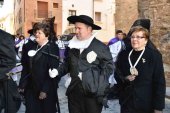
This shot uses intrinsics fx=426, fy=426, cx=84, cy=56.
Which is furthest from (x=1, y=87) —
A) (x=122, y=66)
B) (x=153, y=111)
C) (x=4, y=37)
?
(x=153, y=111)

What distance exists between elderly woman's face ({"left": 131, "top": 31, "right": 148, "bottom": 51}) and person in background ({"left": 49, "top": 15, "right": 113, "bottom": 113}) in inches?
14.4

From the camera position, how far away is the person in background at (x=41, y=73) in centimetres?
570

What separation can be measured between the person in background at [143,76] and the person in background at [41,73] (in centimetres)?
132

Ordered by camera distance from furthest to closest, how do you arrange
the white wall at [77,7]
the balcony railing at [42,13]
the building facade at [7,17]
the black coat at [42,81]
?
the building facade at [7,17] → the balcony railing at [42,13] → the white wall at [77,7] → the black coat at [42,81]

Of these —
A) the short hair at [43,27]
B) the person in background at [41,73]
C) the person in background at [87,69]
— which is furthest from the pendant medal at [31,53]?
the person in background at [87,69]

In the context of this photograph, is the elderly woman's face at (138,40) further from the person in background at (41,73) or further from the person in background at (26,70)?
the person in background at (26,70)

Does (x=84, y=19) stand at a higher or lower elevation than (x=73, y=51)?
higher

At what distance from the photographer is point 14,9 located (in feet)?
175

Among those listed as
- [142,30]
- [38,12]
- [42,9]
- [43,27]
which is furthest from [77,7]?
[142,30]

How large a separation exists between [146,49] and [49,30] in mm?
1618

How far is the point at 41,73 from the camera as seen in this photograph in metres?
5.70

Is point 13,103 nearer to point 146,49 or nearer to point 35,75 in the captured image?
point 35,75

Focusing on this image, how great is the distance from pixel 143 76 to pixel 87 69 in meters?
0.63

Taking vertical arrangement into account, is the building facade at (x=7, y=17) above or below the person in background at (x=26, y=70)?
above
